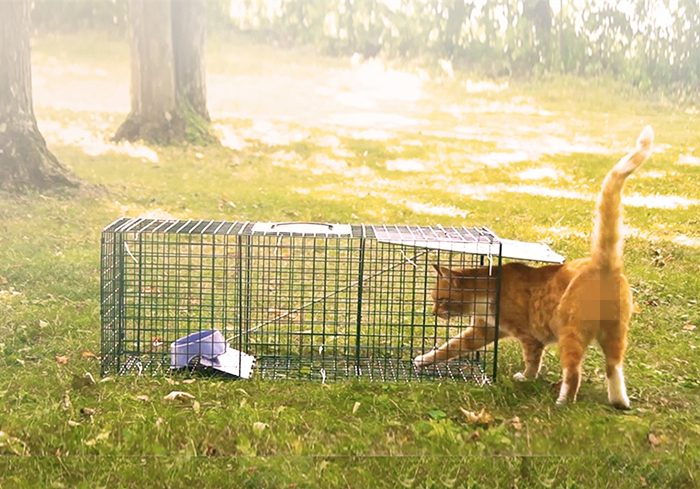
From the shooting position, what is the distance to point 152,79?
6.67 meters

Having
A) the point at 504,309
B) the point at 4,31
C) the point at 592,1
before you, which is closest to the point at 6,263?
the point at 4,31

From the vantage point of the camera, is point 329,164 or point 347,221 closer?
point 347,221

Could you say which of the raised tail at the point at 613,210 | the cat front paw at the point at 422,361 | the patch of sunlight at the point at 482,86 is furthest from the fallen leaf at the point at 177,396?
the patch of sunlight at the point at 482,86

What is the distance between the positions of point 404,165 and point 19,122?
2730 millimetres

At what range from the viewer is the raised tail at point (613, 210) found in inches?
119

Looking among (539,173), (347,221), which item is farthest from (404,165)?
(539,173)

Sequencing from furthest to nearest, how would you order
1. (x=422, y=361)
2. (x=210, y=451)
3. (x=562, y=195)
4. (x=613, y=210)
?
1. (x=562, y=195)
2. (x=422, y=361)
3. (x=613, y=210)
4. (x=210, y=451)

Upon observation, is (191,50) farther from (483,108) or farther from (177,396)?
(177,396)

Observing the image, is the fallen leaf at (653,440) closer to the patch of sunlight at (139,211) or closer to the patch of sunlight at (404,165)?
the patch of sunlight at (404,165)

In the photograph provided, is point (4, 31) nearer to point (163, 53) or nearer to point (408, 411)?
point (163, 53)

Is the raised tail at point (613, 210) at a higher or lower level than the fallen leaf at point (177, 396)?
higher

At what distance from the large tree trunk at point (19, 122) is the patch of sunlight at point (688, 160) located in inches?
169

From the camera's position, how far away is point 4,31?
6.12 m

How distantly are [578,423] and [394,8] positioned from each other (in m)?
3.96
